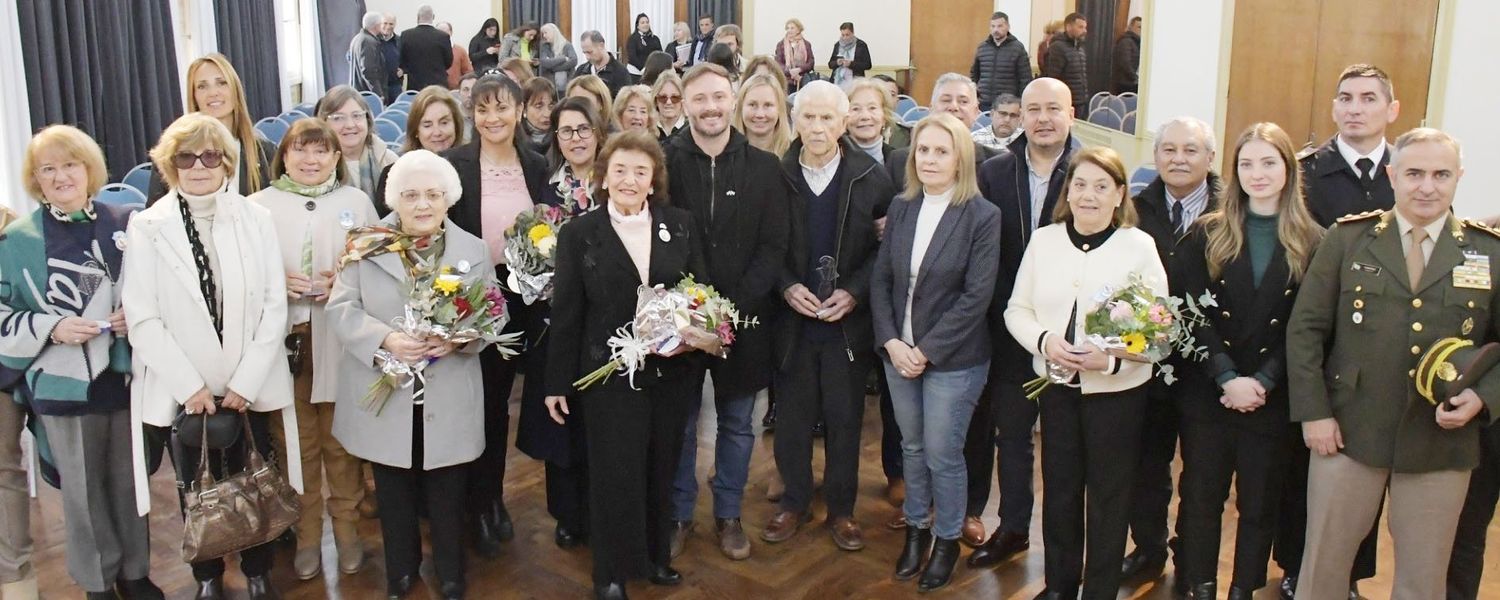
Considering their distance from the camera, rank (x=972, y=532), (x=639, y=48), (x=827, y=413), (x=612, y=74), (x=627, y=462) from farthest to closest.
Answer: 1. (x=639, y=48)
2. (x=612, y=74)
3. (x=972, y=532)
4. (x=827, y=413)
5. (x=627, y=462)

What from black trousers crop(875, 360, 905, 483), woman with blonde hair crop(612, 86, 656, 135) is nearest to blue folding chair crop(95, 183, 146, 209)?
woman with blonde hair crop(612, 86, 656, 135)

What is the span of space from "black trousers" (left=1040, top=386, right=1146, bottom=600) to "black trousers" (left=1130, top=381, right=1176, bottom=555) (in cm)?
16

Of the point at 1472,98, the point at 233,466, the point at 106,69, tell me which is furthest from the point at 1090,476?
the point at 106,69

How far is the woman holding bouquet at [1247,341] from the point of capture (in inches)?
136

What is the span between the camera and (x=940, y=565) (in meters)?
4.06

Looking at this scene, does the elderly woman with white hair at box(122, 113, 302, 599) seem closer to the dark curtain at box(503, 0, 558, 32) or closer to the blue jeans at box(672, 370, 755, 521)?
the blue jeans at box(672, 370, 755, 521)

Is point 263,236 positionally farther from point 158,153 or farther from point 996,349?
point 996,349

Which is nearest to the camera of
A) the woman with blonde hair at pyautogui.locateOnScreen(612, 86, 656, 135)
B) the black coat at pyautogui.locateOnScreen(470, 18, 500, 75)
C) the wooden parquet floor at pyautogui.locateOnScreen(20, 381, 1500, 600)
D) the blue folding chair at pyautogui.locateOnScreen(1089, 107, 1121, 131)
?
the wooden parquet floor at pyautogui.locateOnScreen(20, 381, 1500, 600)

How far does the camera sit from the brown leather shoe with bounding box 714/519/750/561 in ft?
14.1

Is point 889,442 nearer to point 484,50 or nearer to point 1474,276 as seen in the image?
point 1474,276

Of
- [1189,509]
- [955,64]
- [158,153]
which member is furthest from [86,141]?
[955,64]

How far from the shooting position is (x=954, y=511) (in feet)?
13.4

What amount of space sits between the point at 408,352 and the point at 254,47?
988 centimetres

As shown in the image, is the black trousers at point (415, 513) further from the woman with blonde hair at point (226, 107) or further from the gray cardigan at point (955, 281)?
the gray cardigan at point (955, 281)
